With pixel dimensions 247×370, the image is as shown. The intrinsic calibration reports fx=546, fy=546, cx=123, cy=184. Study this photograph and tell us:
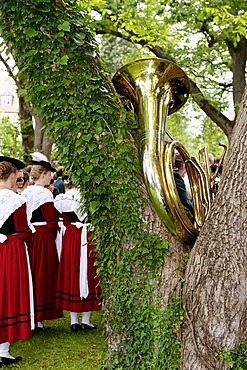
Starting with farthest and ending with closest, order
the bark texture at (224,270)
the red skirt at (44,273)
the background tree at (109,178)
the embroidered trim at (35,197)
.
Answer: the red skirt at (44,273) < the embroidered trim at (35,197) < the background tree at (109,178) < the bark texture at (224,270)

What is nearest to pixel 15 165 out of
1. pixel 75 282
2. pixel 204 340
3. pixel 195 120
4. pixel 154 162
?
pixel 75 282

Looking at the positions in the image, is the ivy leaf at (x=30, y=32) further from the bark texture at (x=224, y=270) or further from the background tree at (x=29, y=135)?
the background tree at (x=29, y=135)

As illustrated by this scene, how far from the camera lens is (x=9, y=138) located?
52.6 ft

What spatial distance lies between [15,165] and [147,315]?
2.39m

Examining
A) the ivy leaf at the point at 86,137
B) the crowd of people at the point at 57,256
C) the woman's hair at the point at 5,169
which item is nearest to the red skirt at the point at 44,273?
the crowd of people at the point at 57,256

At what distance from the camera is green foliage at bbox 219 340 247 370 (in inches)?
114

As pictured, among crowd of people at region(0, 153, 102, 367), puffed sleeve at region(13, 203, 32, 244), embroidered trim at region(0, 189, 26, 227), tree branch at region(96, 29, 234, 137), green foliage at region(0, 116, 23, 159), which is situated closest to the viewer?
embroidered trim at region(0, 189, 26, 227)

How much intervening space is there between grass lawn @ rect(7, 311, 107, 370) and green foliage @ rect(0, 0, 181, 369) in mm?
1581

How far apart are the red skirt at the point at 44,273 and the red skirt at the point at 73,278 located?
92mm

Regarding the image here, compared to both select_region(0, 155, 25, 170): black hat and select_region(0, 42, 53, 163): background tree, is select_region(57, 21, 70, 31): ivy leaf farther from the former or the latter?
select_region(0, 42, 53, 163): background tree

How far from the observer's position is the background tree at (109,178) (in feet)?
10.4

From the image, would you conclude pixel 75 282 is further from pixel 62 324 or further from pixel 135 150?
pixel 135 150

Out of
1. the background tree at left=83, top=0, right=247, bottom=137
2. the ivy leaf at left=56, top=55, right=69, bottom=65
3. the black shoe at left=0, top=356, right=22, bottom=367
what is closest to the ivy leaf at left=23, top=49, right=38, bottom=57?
the ivy leaf at left=56, top=55, right=69, bottom=65

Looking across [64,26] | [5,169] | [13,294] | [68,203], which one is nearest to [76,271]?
[68,203]
